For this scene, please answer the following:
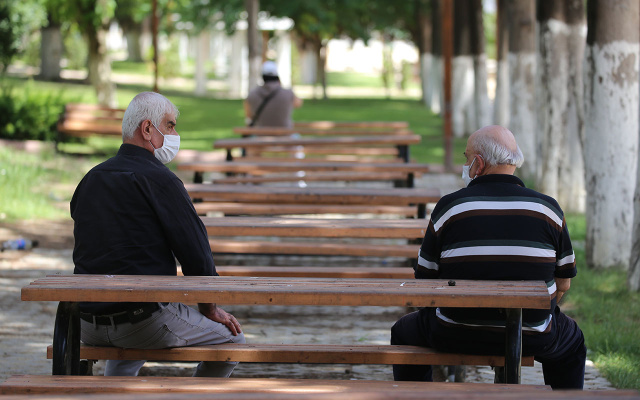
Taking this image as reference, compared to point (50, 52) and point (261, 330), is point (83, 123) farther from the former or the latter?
point (50, 52)

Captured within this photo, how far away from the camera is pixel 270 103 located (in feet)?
42.9

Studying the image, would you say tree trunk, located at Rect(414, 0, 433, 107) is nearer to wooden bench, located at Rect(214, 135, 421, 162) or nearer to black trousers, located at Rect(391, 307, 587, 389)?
wooden bench, located at Rect(214, 135, 421, 162)

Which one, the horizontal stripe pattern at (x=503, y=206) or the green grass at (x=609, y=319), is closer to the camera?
the horizontal stripe pattern at (x=503, y=206)

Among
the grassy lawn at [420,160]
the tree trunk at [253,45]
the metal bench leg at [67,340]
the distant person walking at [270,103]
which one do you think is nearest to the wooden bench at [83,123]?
the grassy lawn at [420,160]

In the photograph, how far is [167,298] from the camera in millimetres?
4105

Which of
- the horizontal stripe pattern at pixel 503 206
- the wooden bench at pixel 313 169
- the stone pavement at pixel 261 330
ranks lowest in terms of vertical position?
the stone pavement at pixel 261 330

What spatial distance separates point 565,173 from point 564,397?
9713 millimetres

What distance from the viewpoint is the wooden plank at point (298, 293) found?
13.2 feet

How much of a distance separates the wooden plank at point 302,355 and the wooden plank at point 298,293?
1.17ft

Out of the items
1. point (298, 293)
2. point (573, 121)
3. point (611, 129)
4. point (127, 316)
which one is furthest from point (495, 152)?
point (573, 121)

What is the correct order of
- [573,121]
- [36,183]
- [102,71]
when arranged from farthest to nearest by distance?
[102,71]
[36,183]
[573,121]

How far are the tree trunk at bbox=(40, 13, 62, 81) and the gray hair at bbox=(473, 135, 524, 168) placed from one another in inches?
1703

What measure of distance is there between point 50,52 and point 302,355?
143 feet

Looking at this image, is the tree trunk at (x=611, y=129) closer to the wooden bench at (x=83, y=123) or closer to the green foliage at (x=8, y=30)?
the wooden bench at (x=83, y=123)
